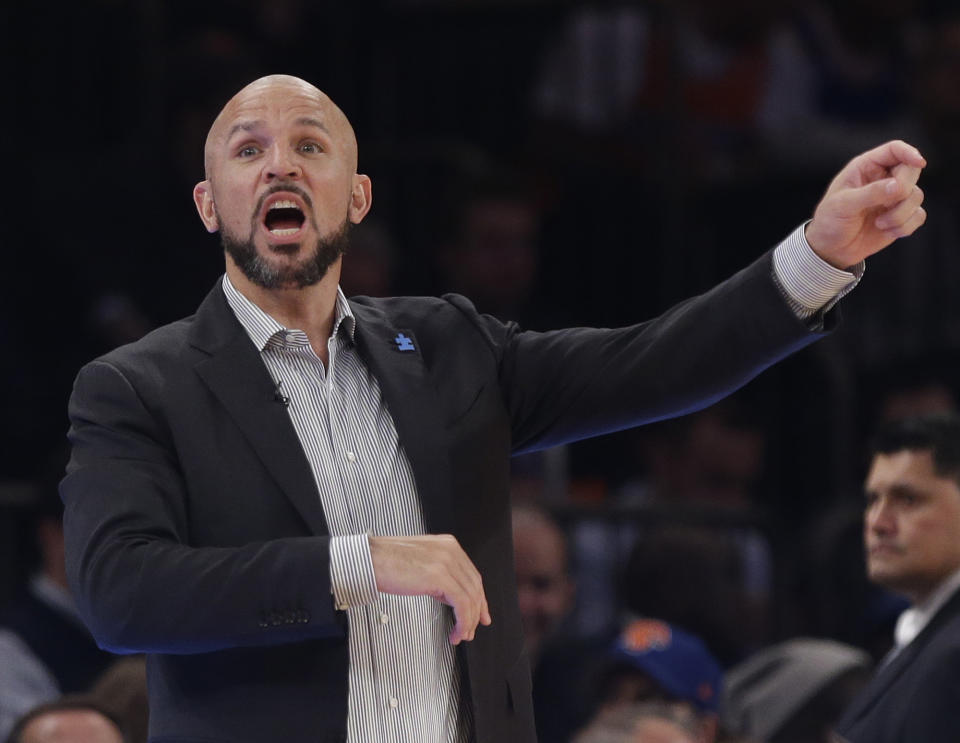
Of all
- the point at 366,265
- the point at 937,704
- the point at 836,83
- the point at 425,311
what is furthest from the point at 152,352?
the point at 836,83

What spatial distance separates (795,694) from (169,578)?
328 centimetres

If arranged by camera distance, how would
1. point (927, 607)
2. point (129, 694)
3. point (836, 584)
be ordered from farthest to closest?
point (836, 584)
point (129, 694)
point (927, 607)

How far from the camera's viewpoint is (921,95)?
8188 mm

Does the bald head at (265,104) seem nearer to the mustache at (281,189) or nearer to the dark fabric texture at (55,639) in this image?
the mustache at (281,189)

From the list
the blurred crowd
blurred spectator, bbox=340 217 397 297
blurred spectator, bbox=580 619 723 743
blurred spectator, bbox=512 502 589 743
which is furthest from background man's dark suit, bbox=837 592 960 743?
blurred spectator, bbox=340 217 397 297

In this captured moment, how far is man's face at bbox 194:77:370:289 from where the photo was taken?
2859 millimetres

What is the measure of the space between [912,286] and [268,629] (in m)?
5.77

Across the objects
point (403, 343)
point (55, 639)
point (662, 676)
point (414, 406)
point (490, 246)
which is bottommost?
point (662, 676)

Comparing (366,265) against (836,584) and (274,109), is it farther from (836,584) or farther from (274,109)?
(274,109)

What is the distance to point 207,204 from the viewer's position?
9.89 ft

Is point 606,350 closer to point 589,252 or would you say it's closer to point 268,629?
point 268,629

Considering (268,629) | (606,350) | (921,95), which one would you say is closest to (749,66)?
(921,95)

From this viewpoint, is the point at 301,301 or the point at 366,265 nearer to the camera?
the point at 301,301

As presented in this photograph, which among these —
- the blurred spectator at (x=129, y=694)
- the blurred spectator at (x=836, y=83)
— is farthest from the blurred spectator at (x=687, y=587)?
the blurred spectator at (x=836, y=83)
